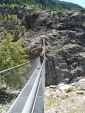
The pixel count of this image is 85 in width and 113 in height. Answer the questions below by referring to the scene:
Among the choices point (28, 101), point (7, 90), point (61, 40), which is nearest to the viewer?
point (7, 90)

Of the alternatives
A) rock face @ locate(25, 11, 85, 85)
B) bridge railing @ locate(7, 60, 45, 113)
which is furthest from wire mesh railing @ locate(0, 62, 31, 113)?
rock face @ locate(25, 11, 85, 85)

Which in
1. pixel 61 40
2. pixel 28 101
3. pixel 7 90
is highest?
pixel 7 90

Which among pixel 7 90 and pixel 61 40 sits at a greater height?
pixel 7 90

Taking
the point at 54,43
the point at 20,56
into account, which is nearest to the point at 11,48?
the point at 20,56

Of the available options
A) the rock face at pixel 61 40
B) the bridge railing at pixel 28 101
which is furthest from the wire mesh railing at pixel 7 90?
the rock face at pixel 61 40

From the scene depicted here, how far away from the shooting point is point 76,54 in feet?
306

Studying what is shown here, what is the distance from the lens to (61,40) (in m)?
96.4

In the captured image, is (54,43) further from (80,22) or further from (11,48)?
(11,48)

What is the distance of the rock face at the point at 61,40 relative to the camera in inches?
3413

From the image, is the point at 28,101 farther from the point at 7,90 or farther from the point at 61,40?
the point at 61,40

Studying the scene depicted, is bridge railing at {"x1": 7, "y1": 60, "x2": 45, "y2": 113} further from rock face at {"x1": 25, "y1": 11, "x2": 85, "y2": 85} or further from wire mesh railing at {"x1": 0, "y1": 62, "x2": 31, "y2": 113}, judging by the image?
rock face at {"x1": 25, "y1": 11, "x2": 85, "y2": 85}

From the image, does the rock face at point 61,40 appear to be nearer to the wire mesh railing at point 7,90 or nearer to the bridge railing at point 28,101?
the bridge railing at point 28,101

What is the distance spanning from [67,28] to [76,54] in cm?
1392

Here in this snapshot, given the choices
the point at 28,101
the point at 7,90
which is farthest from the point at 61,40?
the point at 7,90
